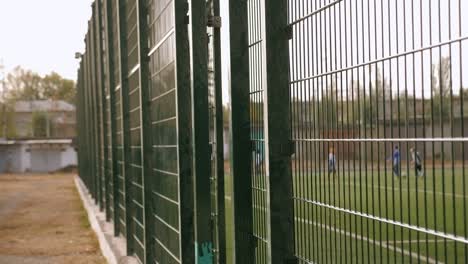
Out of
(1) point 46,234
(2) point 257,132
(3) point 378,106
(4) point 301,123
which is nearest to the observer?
(3) point 378,106

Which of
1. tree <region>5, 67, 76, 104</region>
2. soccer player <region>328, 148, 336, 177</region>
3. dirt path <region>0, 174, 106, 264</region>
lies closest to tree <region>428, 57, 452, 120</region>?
soccer player <region>328, 148, 336, 177</region>

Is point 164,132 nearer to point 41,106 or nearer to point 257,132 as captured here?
point 257,132

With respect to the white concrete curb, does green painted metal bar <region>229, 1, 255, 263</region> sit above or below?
Answer: above

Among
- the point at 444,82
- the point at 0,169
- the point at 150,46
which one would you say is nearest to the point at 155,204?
the point at 150,46

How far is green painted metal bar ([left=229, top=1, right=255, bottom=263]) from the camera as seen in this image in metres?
4.50

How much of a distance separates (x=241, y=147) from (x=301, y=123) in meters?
0.94

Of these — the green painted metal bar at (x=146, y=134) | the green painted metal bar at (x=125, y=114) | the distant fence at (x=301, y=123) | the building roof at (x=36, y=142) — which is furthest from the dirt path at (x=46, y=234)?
the building roof at (x=36, y=142)

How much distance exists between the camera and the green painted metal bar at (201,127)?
5.22 m

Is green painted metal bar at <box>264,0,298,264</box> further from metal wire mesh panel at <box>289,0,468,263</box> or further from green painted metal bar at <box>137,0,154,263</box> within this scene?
green painted metal bar at <box>137,0,154,263</box>

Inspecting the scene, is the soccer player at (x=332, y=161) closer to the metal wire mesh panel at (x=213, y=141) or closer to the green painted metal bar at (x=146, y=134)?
the metal wire mesh panel at (x=213, y=141)

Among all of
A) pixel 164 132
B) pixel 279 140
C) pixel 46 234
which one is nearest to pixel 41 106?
pixel 46 234

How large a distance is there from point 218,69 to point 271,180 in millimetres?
2019

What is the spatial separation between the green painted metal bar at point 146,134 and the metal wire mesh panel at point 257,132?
3.32 metres

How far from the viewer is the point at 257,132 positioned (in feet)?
14.8
